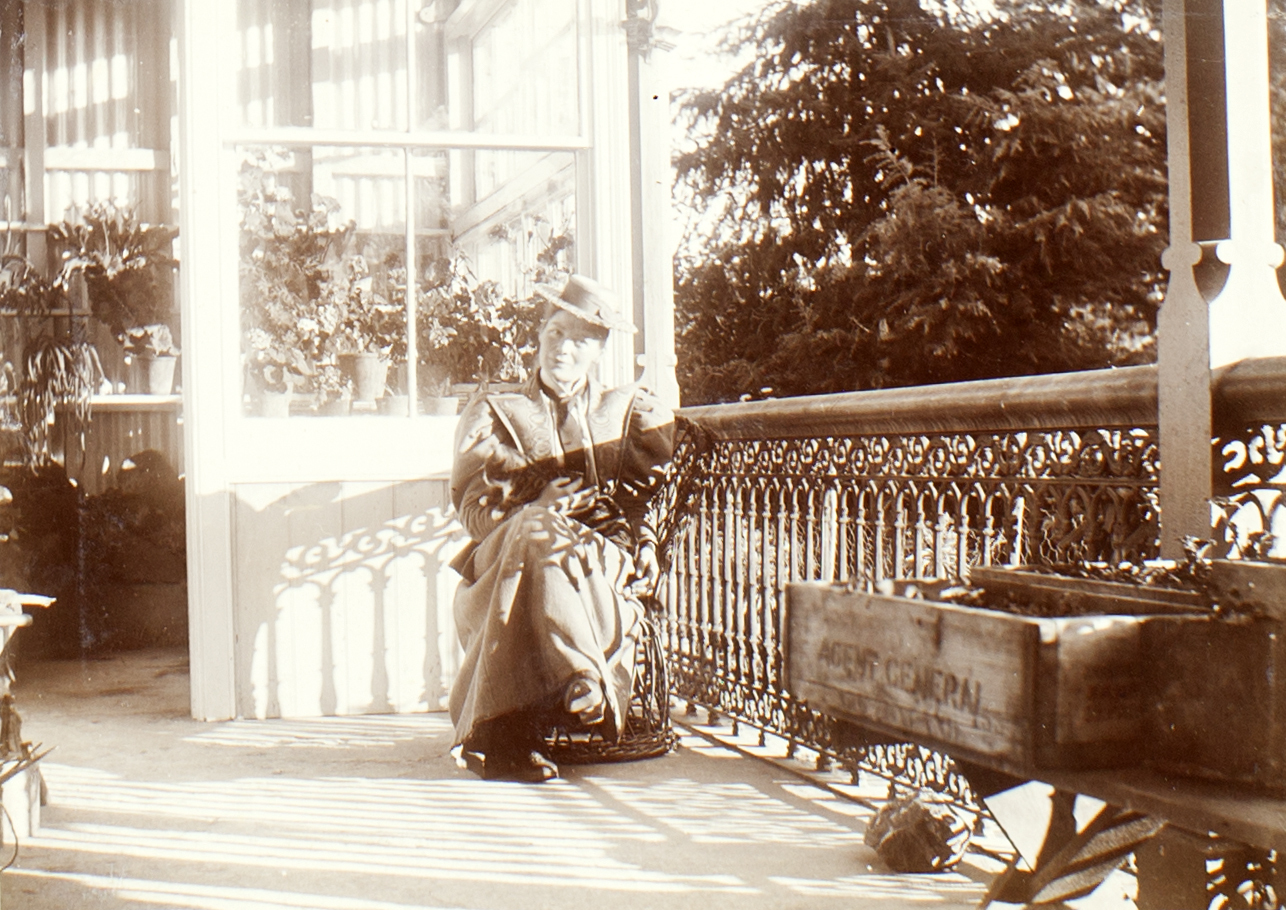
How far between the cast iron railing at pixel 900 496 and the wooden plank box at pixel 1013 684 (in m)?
0.24

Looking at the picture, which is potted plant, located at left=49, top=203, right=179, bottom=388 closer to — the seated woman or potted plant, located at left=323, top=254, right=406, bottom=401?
potted plant, located at left=323, top=254, right=406, bottom=401

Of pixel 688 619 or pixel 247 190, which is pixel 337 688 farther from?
pixel 247 190

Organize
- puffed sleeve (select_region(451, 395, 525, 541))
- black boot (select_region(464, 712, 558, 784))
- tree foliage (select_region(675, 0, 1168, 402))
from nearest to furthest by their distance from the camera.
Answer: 1. black boot (select_region(464, 712, 558, 784))
2. puffed sleeve (select_region(451, 395, 525, 541))
3. tree foliage (select_region(675, 0, 1168, 402))

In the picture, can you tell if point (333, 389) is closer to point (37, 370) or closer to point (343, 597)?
point (343, 597)

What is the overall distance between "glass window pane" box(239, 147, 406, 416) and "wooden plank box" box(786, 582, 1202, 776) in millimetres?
3691

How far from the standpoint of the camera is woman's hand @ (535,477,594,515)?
4016mm

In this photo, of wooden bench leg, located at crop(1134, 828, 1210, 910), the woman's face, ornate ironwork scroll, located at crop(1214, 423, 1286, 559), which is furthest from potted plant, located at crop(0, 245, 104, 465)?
wooden bench leg, located at crop(1134, 828, 1210, 910)

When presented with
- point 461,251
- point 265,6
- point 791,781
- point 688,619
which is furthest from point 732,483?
point 265,6

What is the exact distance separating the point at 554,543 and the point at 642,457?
47cm

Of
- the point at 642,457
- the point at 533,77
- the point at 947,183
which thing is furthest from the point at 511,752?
the point at 947,183

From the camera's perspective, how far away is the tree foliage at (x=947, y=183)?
15.7 metres

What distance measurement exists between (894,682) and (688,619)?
322 cm

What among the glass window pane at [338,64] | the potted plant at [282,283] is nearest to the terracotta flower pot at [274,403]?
the potted plant at [282,283]

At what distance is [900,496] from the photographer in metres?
3.42
